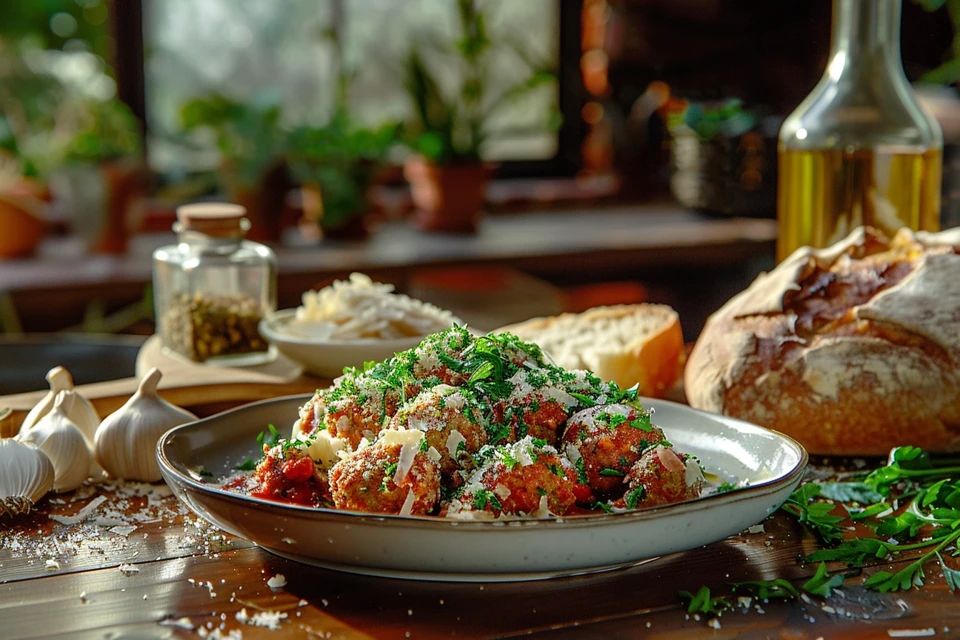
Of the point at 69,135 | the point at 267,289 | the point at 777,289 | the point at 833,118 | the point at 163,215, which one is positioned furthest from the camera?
the point at 163,215

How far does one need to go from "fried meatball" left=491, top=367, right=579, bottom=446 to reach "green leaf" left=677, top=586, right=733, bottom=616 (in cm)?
19

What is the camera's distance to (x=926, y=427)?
1339 mm

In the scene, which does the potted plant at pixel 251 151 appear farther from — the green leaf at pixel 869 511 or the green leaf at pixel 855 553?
the green leaf at pixel 855 553

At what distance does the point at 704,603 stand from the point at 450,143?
11.0ft

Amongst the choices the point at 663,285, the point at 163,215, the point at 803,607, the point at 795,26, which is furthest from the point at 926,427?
the point at 795,26

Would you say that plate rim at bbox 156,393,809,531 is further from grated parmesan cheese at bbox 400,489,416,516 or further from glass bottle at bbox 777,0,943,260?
glass bottle at bbox 777,0,943,260

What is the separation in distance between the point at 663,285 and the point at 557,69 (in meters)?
1.38

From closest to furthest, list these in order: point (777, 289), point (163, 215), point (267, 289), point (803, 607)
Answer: point (803, 607)
point (777, 289)
point (267, 289)
point (163, 215)

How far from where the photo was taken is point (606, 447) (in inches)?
38.1

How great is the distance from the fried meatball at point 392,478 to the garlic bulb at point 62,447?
1.48 ft

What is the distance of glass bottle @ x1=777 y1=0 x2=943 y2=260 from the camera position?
164cm

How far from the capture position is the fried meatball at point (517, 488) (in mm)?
889

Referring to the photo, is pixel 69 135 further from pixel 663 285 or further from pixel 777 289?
pixel 777 289

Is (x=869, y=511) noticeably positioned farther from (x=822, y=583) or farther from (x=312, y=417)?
(x=312, y=417)
